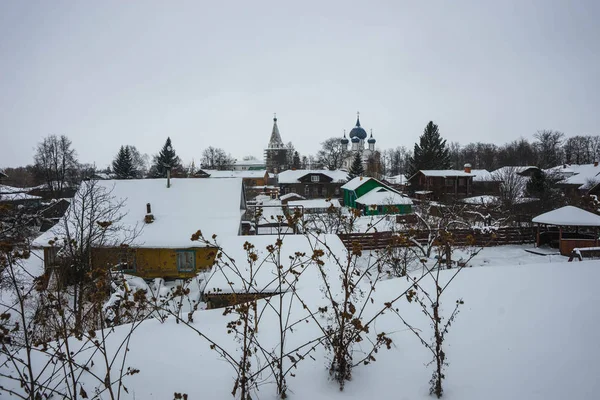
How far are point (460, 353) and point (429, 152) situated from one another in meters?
44.7

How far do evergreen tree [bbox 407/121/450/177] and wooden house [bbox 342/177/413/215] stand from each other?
11.9 metres

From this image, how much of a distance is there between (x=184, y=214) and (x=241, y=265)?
9.05 meters

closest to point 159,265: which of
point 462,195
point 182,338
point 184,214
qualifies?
point 184,214

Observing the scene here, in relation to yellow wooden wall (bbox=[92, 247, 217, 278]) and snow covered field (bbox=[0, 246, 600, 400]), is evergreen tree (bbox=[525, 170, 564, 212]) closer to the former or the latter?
snow covered field (bbox=[0, 246, 600, 400])

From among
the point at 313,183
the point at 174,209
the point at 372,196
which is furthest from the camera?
the point at 313,183

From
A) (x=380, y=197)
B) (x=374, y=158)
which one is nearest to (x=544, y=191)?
(x=380, y=197)

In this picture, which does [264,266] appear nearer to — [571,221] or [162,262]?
[162,262]

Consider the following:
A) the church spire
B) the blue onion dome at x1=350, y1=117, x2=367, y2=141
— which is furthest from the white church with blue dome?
→ the church spire

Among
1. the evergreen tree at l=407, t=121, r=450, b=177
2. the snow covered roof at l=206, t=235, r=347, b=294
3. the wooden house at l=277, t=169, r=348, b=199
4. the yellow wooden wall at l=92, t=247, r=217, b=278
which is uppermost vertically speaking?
the evergreen tree at l=407, t=121, r=450, b=177

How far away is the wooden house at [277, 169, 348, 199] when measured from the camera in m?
47.9

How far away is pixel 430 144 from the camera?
150ft

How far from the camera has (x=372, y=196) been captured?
3114 centimetres

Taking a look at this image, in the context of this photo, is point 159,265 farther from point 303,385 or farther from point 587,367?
point 587,367

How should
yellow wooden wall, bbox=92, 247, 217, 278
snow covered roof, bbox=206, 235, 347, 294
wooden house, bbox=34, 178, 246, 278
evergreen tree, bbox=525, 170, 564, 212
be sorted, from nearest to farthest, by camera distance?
snow covered roof, bbox=206, 235, 347, 294, wooden house, bbox=34, 178, 246, 278, yellow wooden wall, bbox=92, 247, 217, 278, evergreen tree, bbox=525, 170, 564, 212
